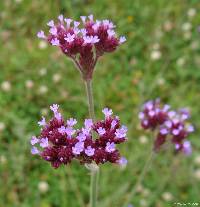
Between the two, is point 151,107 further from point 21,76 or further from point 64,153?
point 21,76

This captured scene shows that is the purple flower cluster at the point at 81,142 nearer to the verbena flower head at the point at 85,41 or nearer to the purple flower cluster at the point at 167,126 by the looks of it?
the verbena flower head at the point at 85,41

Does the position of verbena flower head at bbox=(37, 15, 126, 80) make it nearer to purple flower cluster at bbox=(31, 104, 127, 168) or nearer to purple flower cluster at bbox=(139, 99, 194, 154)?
purple flower cluster at bbox=(31, 104, 127, 168)

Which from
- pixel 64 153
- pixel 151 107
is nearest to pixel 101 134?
pixel 64 153

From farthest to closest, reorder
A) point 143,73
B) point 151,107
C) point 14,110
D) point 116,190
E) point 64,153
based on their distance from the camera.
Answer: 1. point 143,73
2. point 14,110
3. point 116,190
4. point 151,107
5. point 64,153

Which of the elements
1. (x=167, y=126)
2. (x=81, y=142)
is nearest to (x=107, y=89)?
(x=167, y=126)

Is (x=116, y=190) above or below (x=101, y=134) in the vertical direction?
above

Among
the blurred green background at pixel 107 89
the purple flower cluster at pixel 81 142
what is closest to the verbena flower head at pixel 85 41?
the purple flower cluster at pixel 81 142

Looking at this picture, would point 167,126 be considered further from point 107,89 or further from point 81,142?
point 107,89
